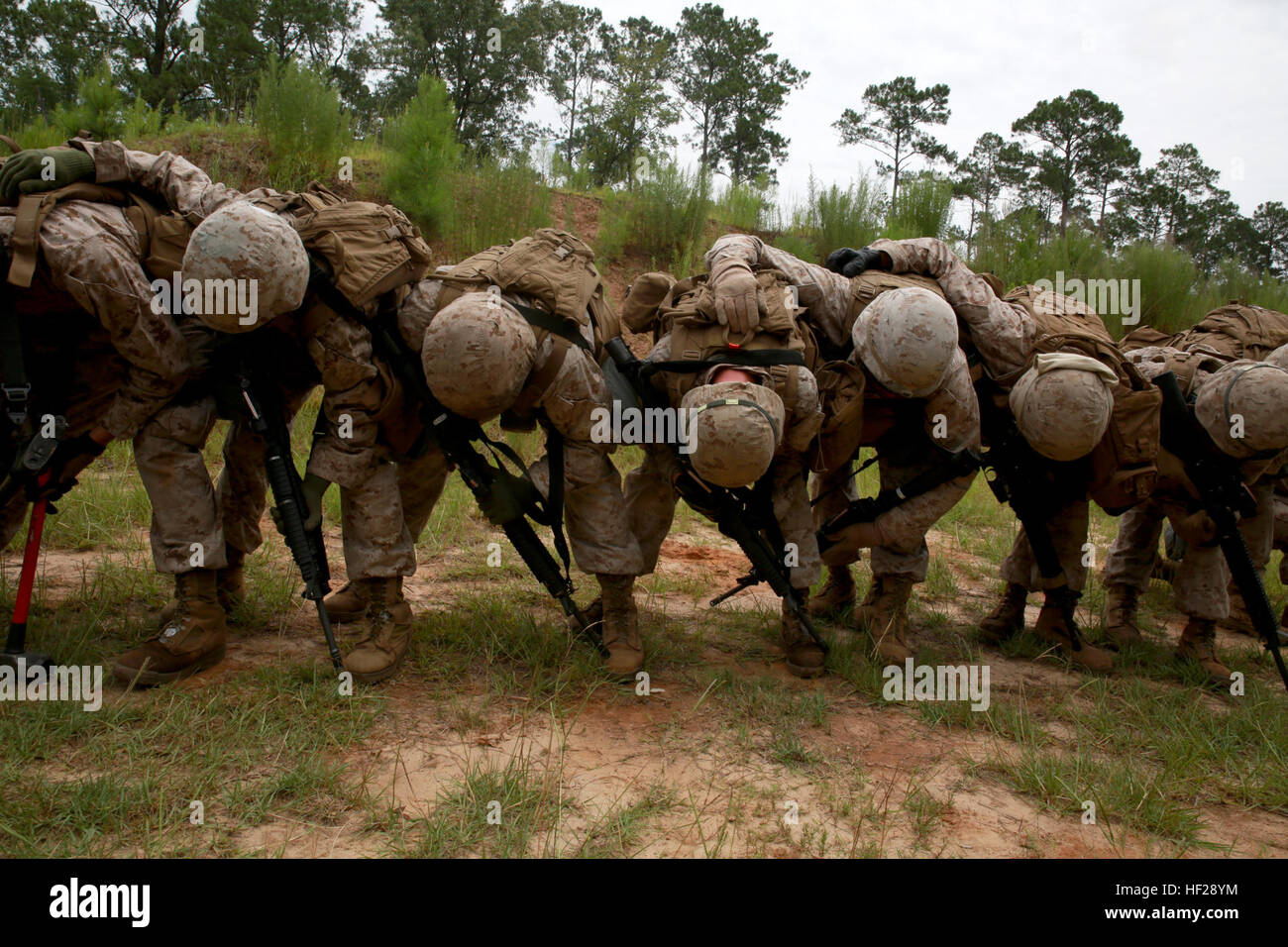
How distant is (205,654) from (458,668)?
95 centimetres

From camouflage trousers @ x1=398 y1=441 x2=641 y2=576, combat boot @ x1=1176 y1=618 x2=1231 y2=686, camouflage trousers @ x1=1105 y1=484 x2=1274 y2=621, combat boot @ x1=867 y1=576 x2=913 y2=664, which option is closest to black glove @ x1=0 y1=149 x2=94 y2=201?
camouflage trousers @ x1=398 y1=441 x2=641 y2=576

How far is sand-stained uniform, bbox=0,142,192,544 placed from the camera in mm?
2908

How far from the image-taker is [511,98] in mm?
13227

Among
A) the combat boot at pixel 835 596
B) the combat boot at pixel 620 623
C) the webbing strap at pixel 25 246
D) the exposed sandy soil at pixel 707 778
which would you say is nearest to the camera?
the exposed sandy soil at pixel 707 778

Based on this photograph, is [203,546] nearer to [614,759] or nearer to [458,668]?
[458,668]

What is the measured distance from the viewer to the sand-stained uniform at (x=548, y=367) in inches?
118

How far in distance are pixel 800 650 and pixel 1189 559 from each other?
2.04m

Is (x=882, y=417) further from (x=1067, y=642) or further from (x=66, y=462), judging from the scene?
(x=66, y=462)

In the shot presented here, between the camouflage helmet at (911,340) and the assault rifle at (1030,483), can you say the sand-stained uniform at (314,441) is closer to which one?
the camouflage helmet at (911,340)

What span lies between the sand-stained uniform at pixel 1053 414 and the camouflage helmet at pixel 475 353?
75.1 inches

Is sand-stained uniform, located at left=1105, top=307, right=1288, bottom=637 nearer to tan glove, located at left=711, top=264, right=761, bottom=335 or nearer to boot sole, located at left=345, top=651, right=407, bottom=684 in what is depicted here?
tan glove, located at left=711, top=264, right=761, bottom=335

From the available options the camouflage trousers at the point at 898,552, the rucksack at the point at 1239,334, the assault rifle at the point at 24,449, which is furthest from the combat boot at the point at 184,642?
the rucksack at the point at 1239,334
